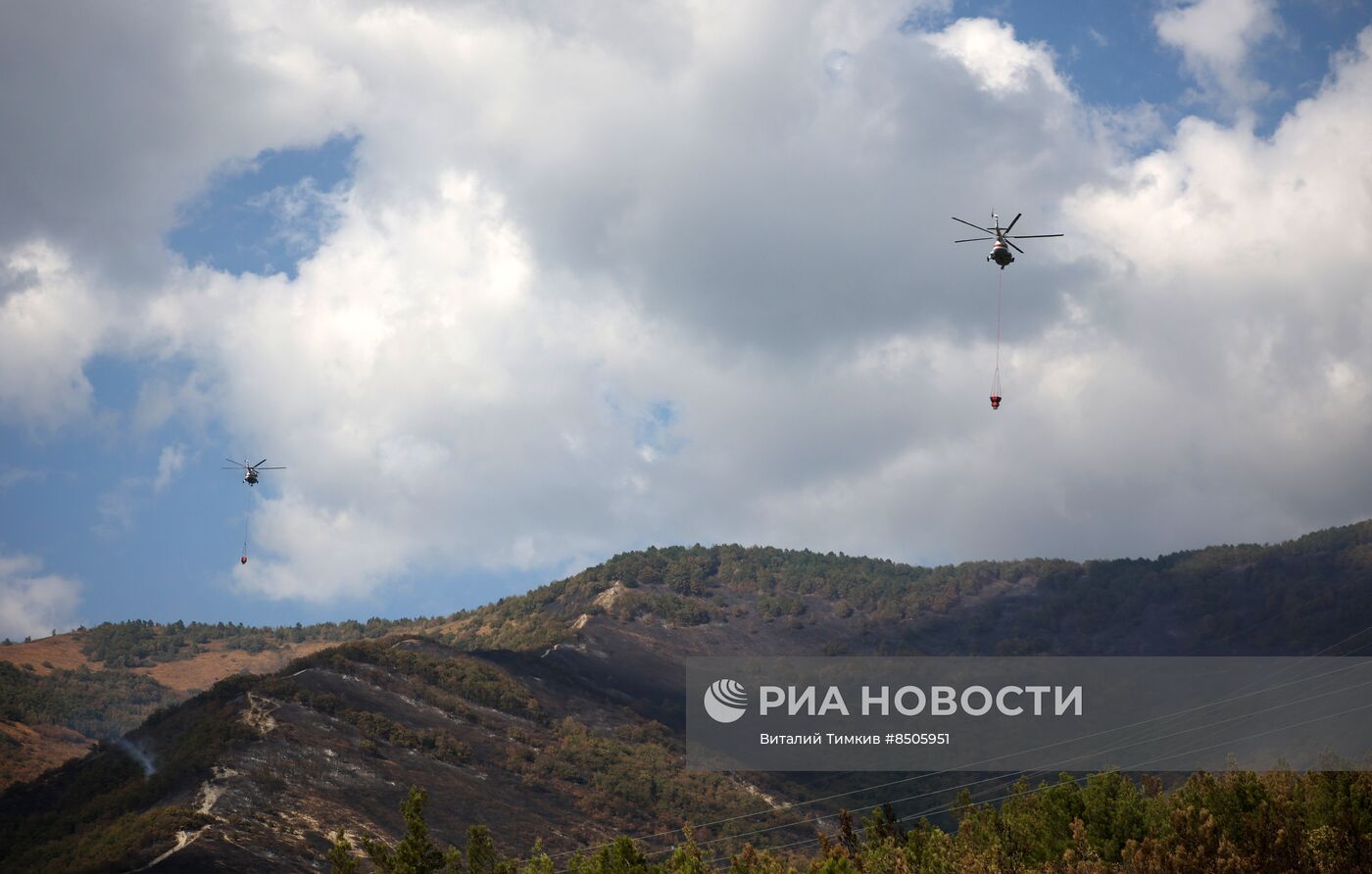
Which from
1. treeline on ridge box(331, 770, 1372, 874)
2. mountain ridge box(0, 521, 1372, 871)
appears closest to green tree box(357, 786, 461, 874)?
treeline on ridge box(331, 770, 1372, 874)

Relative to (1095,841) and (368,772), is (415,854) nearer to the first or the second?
(1095,841)

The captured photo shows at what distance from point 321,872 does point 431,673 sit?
7519 cm

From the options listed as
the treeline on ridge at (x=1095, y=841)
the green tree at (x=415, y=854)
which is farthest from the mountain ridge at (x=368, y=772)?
the green tree at (x=415, y=854)

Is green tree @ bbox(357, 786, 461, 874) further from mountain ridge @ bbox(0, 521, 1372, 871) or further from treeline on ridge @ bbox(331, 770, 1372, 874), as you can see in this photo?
mountain ridge @ bbox(0, 521, 1372, 871)

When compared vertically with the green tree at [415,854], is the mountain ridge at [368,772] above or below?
above

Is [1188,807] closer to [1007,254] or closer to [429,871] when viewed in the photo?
[1007,254]

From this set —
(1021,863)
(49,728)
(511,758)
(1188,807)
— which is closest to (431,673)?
(511,758)

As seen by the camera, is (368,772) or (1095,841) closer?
(1095,841)

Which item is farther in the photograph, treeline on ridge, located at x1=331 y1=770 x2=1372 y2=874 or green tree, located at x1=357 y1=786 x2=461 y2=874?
treeline on ridge, located at x1=331 y1=770 x2=1372 y2=874

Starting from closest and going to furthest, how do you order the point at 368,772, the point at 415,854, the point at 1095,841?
1. the point at 415,854
2. the point at 1095,841
3. the point at 368,772

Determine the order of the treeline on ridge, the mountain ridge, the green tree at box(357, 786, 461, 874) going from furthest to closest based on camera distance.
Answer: the mountain ridge → the treeline on ridge → the green tree at box(357, 786, 461, 874)

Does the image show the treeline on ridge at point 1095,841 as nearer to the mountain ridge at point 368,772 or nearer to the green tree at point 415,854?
the green tree at point 415,854

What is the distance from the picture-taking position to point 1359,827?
7388 centimetres

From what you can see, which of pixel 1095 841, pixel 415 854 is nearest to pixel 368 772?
pixel 1095 841
